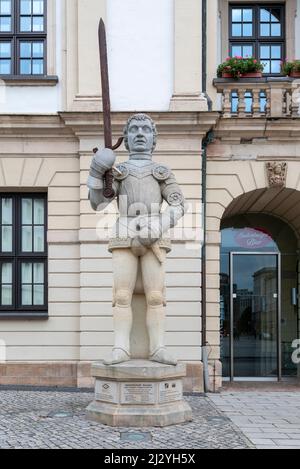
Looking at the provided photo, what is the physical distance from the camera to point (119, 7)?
1141 centimetres

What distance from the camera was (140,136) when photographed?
775 cm

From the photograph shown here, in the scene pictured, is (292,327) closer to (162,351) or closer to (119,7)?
(162,351)

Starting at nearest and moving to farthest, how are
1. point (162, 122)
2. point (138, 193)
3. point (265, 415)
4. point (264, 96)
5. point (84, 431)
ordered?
point (84, 431) < point (138, 193) < point (265, 415) < point (162, 122) < point (264, 96)

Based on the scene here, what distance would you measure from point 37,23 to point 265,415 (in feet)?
26.9

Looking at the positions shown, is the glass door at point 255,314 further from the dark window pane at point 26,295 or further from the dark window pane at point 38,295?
the dark window pane at point 26,295

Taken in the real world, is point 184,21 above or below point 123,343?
above

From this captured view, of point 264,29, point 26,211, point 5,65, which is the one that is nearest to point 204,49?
point 264,29

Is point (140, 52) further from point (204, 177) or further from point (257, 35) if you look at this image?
point (257, 35)

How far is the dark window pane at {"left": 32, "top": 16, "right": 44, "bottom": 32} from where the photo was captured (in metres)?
12.0

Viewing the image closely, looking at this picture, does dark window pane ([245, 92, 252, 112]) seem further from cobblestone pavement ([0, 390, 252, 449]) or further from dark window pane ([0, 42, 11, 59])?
cobblestone pavement ([0, 390, 252, 449])

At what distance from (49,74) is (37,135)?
1244 millimetres

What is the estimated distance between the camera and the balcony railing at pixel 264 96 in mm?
11398

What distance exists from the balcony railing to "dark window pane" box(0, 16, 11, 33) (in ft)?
13.4
